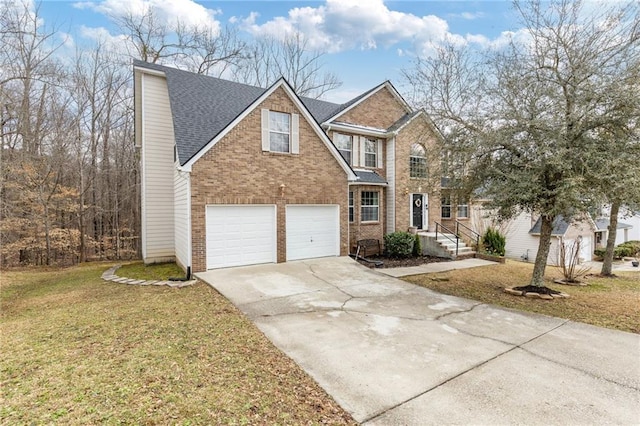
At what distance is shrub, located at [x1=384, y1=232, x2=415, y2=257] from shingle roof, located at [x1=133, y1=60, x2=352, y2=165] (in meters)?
6.55

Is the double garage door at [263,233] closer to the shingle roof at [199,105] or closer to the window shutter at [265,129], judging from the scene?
the window shutter at [265,129]

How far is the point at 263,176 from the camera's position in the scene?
10.2 meters

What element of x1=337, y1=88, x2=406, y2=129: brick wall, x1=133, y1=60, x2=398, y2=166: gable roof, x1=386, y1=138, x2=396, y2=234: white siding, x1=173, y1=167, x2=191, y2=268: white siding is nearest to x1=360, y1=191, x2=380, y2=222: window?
x1=386, y1=138, x2=396, y2=234: white siding

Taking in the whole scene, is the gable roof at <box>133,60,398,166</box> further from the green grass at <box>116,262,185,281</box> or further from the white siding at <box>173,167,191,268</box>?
the green grass at <box>116,262,185,281</box>

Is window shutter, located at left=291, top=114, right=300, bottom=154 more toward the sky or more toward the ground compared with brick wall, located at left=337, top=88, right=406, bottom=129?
more toward the ground

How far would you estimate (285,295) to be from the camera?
736 centimetres

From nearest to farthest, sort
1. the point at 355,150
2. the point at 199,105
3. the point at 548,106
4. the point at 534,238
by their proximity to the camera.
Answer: the point at 548,106 < the point at 199,105 < the point at 355,150 < the point at 534,238

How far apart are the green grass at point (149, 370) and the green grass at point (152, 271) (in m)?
2.86

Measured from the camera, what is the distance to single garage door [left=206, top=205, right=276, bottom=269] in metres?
9.42

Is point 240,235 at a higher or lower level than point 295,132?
lower

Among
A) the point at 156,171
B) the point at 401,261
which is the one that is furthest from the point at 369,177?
the point at 156,171

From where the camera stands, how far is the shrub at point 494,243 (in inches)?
594

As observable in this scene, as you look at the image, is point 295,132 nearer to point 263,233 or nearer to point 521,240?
point 263,233

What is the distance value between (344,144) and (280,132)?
15.3 ft
